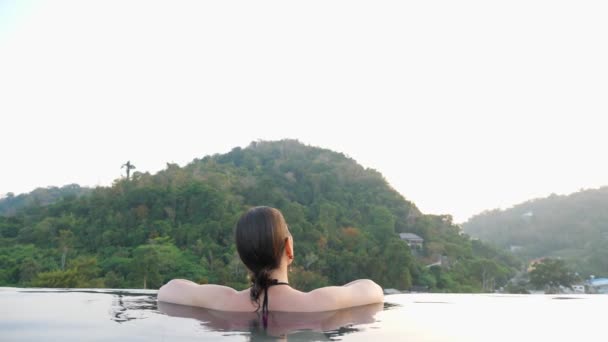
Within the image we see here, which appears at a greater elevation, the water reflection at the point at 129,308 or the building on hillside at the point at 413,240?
the building on hillside at the point at 413,240

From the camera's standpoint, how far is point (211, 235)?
31875 mm

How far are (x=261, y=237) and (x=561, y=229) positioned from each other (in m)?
55.1

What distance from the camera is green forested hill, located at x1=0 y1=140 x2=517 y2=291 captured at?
26.0 meters

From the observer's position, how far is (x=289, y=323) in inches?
65.3

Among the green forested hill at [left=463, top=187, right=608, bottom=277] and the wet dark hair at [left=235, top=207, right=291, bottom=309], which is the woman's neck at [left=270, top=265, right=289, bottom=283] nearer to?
the wet dark hair at [left=235, top=207, right=291, bottom=309]

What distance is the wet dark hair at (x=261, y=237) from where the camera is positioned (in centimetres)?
166

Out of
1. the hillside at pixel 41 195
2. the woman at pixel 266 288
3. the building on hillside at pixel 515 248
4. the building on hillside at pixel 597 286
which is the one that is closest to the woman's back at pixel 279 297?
the woman at pixel 266 288

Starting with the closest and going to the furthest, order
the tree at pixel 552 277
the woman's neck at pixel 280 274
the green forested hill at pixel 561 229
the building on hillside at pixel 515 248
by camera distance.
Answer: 1. the woman's neck at pixel 280 274
2. the tree at pixel 552 277
3. the green forested hill at pixel 561 229
4. the building on hillside at pixel 515 248

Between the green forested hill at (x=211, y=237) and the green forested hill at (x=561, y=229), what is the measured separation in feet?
20.3

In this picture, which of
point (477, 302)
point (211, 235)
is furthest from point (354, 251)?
point (477, 302)

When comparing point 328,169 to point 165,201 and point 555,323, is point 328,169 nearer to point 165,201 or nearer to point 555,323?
point 165,201

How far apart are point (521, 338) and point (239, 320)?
88 centimetres

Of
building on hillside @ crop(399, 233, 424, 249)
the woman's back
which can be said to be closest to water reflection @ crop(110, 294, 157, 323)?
the woman's back

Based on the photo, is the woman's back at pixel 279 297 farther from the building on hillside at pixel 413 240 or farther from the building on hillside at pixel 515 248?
the building on hillside at pixel 515 248
